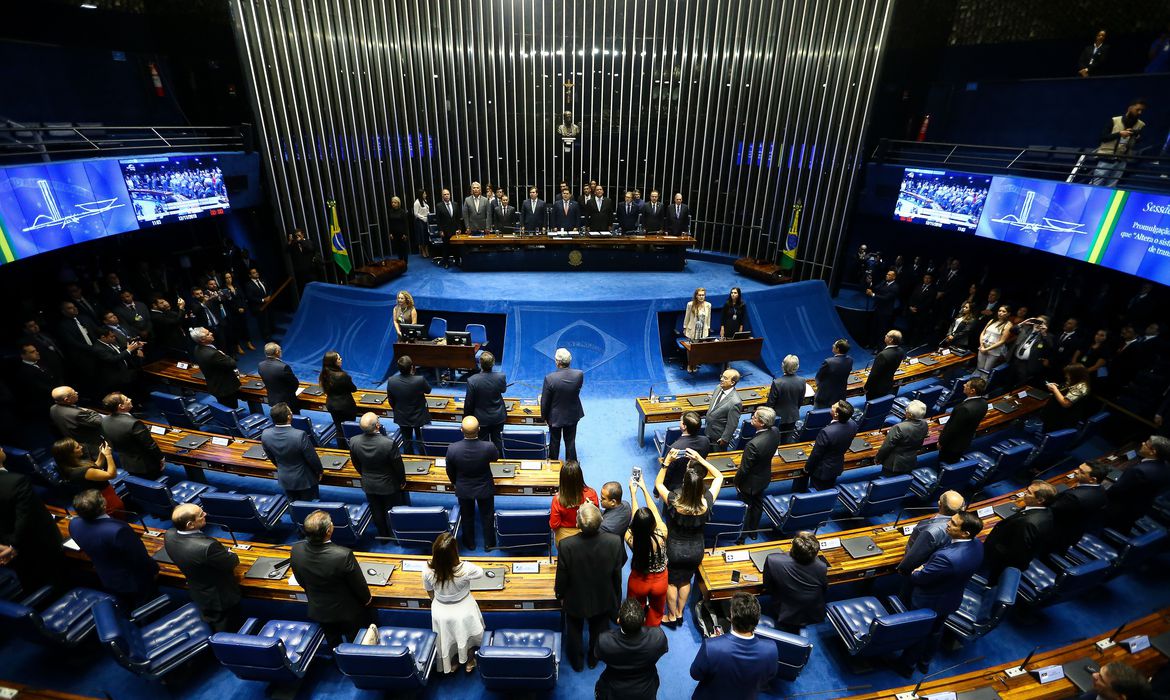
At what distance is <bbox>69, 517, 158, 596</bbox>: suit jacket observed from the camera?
12.4 ft

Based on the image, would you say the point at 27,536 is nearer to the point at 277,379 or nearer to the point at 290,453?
the point at 290,453

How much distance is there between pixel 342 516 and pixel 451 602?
1924 millimetres

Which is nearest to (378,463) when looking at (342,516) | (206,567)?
(342,516)

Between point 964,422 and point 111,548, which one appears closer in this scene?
point 111,548

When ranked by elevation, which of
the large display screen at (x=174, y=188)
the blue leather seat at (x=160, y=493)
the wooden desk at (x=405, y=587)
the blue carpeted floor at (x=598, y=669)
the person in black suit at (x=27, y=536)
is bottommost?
the blue carpeted floor at (x=598, y=669)

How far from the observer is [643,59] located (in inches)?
535

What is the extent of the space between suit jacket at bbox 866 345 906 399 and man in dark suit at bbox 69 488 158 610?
796 cm

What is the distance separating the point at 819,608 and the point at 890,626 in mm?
478

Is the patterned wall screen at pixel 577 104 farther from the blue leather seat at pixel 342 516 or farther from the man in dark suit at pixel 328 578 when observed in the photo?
the man in dark suit at pixel 328 578

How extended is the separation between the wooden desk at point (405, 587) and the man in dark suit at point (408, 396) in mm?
1899

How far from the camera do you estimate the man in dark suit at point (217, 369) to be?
6523 millimetres

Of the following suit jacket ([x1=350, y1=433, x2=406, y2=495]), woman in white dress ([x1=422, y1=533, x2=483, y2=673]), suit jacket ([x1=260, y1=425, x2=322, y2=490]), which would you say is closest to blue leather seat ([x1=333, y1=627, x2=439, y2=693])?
woman in white dress ([x1=422, y1=533, x2=483, y2=673])

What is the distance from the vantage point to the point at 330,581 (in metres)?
3.53

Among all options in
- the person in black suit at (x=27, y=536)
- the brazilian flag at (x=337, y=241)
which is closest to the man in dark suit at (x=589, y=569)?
the person in black suit at (x=27, y=536)
